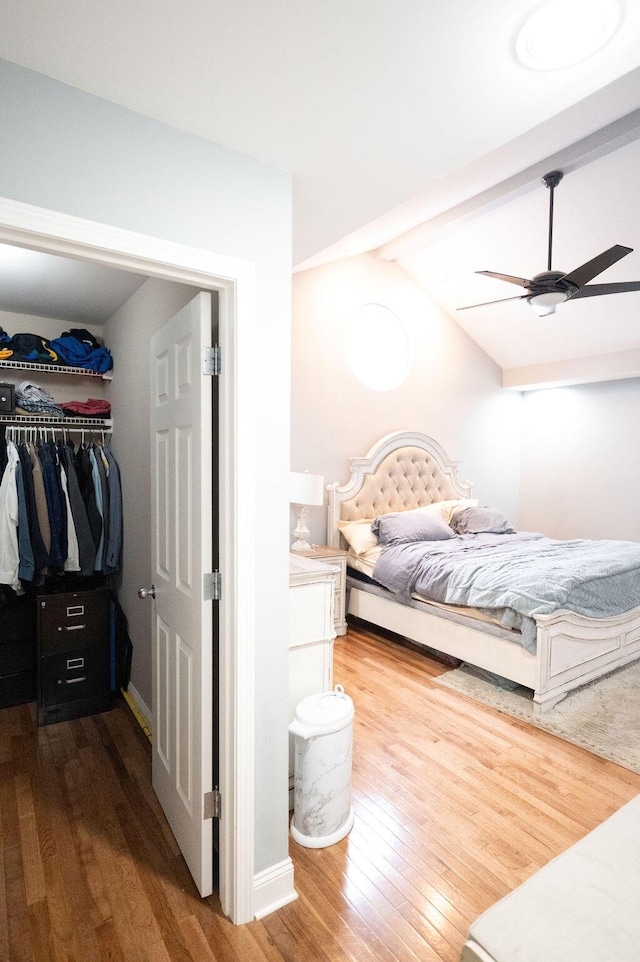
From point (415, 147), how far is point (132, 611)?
103 inches

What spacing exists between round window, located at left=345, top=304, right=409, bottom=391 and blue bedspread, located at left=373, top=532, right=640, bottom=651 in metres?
1.80

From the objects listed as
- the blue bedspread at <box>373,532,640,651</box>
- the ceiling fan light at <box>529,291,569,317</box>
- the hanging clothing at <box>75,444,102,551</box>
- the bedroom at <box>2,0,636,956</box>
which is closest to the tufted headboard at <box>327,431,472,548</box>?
the blue bedspread at <box>373,532,640,651</box>

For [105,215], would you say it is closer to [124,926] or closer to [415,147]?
[415,147]

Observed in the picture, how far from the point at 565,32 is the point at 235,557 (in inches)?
58.9

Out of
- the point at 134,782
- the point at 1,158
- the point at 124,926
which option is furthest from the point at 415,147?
the point at 134,782

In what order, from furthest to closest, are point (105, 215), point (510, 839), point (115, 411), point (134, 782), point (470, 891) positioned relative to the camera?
point (115, 411), point (134, 782), point (510, 839), point (470, 891), point (105, 215)

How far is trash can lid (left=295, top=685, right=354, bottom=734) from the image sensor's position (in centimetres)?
190

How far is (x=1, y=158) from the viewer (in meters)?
1.17

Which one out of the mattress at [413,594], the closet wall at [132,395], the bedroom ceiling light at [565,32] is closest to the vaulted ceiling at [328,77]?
the bedroom ceiling light at [565,32]

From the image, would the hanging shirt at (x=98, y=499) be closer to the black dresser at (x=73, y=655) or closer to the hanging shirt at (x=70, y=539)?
the hanging shirt at (x=70, y=539)

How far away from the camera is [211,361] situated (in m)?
1.61

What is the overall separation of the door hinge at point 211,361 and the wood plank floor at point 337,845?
169 cm

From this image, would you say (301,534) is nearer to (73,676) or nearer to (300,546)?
(300,546)

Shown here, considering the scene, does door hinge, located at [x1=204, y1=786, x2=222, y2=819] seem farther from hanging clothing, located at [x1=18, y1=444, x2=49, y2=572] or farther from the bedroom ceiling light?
the bedroom ceiling light
